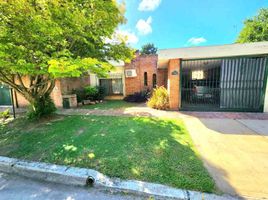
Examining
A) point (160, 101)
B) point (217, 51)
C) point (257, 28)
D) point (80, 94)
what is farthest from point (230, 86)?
point (257, 28)

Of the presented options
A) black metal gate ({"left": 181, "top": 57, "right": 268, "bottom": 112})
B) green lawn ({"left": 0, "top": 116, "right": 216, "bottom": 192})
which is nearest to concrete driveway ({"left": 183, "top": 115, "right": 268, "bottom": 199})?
green lawn ({"left": 0, "top": 116, "right": 216, "bottom": 192})

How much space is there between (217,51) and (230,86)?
97.7 inches

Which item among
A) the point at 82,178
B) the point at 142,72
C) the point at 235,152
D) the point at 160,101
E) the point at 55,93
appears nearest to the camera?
the point at 82,178

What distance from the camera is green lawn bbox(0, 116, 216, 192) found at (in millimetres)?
2875

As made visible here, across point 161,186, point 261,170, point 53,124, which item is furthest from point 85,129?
point 261,170

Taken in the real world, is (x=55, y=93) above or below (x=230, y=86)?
below

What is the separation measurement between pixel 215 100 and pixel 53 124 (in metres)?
8.88

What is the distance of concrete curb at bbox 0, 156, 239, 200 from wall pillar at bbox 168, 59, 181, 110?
6.14 meters

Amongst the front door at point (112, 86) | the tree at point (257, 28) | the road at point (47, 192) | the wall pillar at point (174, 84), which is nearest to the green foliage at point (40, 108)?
the road at point (47, 192)

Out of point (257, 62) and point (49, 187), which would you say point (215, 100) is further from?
point (49, 187)

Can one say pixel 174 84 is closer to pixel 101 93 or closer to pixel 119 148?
pixel 119 148

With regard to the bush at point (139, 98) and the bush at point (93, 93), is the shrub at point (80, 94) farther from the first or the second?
the bush at point (139, 98)

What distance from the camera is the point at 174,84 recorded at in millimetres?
8117

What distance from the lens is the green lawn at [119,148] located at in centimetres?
288
